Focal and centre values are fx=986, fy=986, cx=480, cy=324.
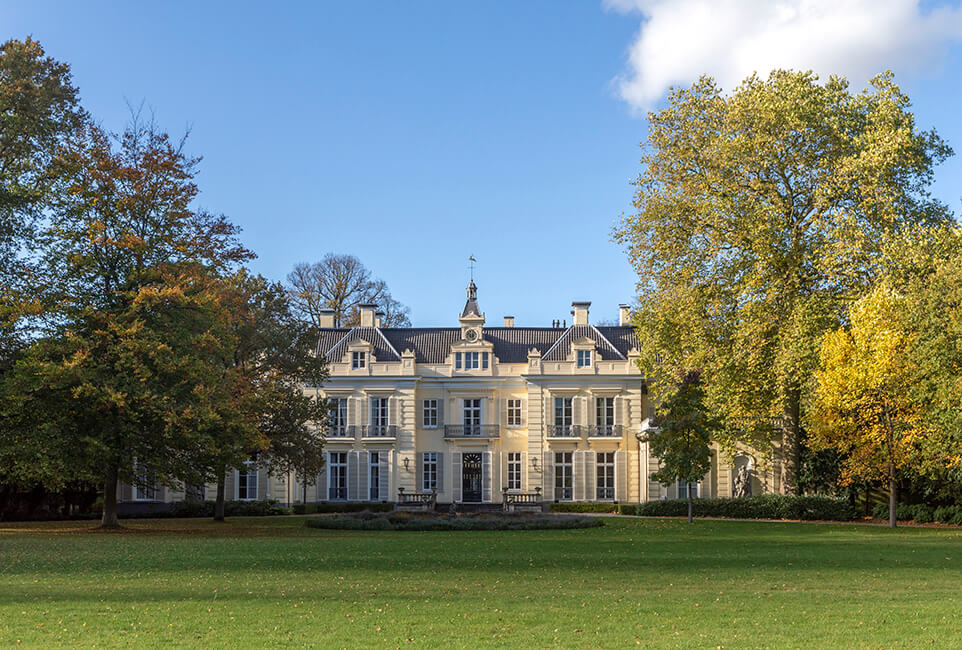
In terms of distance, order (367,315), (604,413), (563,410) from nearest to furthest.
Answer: (604,413), (563,410), (367,315)

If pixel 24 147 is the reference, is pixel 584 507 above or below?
below

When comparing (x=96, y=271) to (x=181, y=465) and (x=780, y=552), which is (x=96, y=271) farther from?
(x=780, y=552)

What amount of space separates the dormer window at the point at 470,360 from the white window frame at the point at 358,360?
4422 mm

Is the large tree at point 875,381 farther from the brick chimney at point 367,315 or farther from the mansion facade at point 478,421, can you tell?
the brick chimney at point 367,315

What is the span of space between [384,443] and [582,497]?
976cm

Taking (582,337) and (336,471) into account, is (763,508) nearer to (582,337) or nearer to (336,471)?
(582,337)

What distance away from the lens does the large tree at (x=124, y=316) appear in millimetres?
24344

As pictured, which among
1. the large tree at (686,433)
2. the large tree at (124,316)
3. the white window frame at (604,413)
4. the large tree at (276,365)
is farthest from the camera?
the white window frame at (604,413)

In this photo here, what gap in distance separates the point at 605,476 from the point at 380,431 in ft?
36.0

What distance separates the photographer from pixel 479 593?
12672mm

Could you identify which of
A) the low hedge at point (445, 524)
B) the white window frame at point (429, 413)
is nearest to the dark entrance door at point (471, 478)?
the white window frame at point (429, 413)

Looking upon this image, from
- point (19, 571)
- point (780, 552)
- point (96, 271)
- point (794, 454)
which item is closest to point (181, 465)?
point (96, 271)

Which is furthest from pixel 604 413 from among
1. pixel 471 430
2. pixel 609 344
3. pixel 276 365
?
pixel 276 365

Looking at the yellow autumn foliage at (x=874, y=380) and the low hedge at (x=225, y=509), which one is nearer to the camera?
the yellow autumn foliage at (x=874, y=380)
